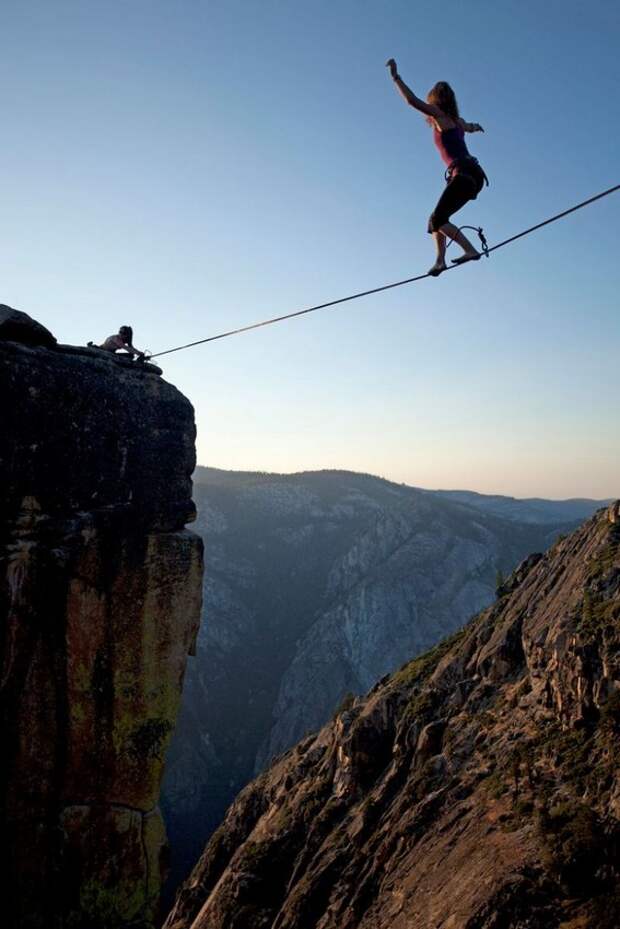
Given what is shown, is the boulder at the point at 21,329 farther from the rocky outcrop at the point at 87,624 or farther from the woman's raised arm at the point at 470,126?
the woman's raised arm at the point at 470,126

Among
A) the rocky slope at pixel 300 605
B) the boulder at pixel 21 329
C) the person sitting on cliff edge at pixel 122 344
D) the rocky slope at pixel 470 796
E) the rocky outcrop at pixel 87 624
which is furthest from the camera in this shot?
the rocky slope at pixel 300 605

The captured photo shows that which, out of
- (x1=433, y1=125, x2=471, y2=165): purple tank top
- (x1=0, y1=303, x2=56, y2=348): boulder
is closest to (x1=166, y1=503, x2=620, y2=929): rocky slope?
(x1=433, y1=125, x2=471, y2=165): purple tank top

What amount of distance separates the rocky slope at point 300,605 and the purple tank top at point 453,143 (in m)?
85.9

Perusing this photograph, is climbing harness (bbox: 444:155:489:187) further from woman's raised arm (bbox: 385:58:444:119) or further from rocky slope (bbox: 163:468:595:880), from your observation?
rocky slope (bbox: 163:468:595:880)

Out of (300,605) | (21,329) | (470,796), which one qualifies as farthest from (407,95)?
(300,605)

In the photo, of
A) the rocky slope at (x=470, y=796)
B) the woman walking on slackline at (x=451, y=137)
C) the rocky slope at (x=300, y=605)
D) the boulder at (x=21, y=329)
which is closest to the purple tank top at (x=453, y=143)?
the woman walking on slackline at (x=451, y=137)

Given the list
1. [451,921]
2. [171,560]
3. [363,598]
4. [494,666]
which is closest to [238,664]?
[363,598]

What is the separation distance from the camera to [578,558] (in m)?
37.8

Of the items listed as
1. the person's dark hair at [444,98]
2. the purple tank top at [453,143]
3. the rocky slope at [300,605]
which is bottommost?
the rocky slope at [300,605]

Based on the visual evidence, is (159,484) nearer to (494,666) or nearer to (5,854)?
(5,854)

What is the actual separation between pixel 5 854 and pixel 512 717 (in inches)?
1061

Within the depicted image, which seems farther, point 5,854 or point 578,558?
point 578,558

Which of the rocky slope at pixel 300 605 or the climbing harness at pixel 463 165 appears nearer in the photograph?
the climbing harness at pixel 463 165

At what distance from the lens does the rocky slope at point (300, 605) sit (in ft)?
326
